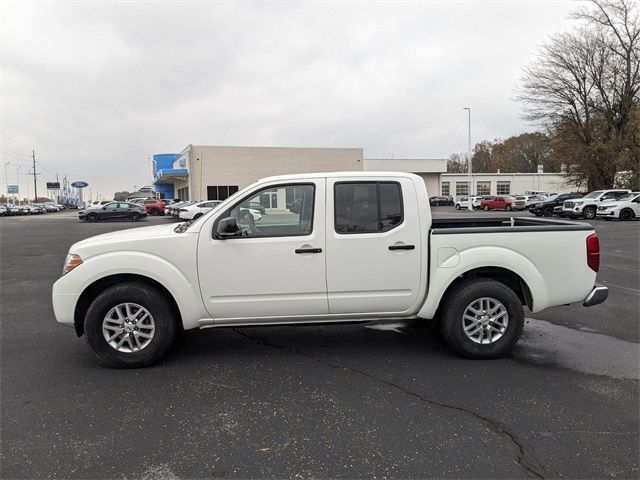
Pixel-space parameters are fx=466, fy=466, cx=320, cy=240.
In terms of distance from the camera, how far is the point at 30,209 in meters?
64.5

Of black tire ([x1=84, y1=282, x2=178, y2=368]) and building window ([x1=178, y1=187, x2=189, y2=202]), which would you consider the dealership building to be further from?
black tire ([x1=84, y1=282, x2=178, y2=368])

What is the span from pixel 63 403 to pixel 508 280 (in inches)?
178

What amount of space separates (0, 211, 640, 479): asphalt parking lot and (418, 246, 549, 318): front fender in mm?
681

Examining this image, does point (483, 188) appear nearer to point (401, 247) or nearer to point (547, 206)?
point (547, 206)

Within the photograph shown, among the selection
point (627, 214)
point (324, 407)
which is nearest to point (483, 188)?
point (627, 214)

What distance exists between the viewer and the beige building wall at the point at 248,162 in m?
50.8

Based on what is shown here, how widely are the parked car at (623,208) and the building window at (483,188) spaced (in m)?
45.5

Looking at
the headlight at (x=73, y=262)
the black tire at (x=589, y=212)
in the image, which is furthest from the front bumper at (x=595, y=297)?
the black tire at (x=589, y=212)

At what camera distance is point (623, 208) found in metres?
27.2

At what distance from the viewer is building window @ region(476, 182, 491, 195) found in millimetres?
72644

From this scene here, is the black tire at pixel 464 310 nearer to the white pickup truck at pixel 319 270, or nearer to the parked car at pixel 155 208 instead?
the white pickup truck at pixel 319 270

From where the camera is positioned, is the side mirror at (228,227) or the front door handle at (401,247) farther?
the front door handle at (401,247)

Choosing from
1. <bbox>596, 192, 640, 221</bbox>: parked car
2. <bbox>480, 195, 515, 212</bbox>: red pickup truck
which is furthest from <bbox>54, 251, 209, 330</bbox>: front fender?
<bbox>480, 195, 515, 212</bbox>: red pickup truck

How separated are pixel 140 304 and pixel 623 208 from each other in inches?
1180
